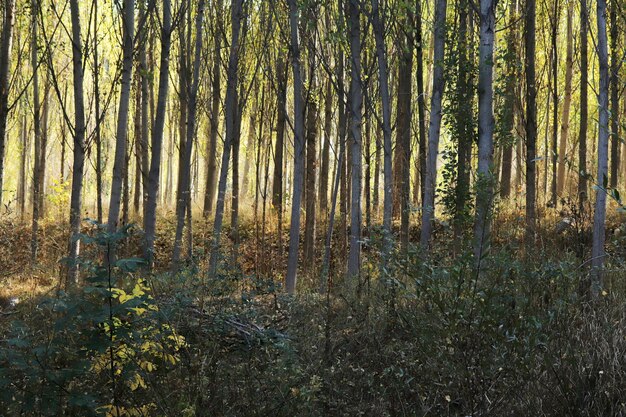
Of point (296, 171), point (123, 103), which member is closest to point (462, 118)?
point (296, 171)

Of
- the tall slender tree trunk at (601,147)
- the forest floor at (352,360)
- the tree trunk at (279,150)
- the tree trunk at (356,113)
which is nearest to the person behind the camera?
the forest floor at (352,360)

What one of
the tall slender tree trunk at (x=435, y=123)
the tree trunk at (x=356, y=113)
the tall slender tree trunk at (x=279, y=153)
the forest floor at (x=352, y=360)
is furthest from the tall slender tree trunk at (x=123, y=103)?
the tall slender tree trunk at (x=435, y=123)

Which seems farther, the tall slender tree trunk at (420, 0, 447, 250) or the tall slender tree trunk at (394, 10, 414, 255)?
the tall slender tree trunk at (394, 10, 414, 255)

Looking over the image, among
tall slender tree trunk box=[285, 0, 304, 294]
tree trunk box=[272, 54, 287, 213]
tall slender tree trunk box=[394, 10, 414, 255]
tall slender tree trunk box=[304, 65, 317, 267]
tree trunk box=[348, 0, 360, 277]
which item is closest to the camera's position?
tree trunk box=[348, 0, 360, 277]

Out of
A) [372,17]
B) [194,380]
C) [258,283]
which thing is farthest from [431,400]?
[372,17]

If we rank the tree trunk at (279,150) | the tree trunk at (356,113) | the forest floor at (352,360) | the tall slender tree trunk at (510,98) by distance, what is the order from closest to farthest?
the forest floor at (352,360) < the tree trunk at (356,113) < the tall slender tree trunk at (510,98) < the tree trunk at (279,150)

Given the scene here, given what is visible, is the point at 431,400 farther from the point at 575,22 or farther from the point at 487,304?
the point at 575,22

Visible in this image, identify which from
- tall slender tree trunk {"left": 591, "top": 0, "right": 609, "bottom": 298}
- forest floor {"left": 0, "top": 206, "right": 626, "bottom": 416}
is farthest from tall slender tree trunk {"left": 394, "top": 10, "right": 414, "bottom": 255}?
forest floor {"left": 0, "top": 206, "right": 626, "bottom": 416}

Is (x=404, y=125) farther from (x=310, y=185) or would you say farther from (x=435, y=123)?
(x=435, y=123)

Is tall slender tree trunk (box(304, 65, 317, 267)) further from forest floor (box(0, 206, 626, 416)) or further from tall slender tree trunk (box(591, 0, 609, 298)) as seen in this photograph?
forest floor (box(0, 206, 626, 416))

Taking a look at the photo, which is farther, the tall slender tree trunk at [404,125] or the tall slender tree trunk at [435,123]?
the tall slender tree trunk at [404,125]

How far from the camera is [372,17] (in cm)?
727

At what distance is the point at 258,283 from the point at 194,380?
197 cm

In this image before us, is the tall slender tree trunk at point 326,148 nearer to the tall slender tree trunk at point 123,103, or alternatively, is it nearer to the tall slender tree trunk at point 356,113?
the tall slender tree trunk at point 356,113
